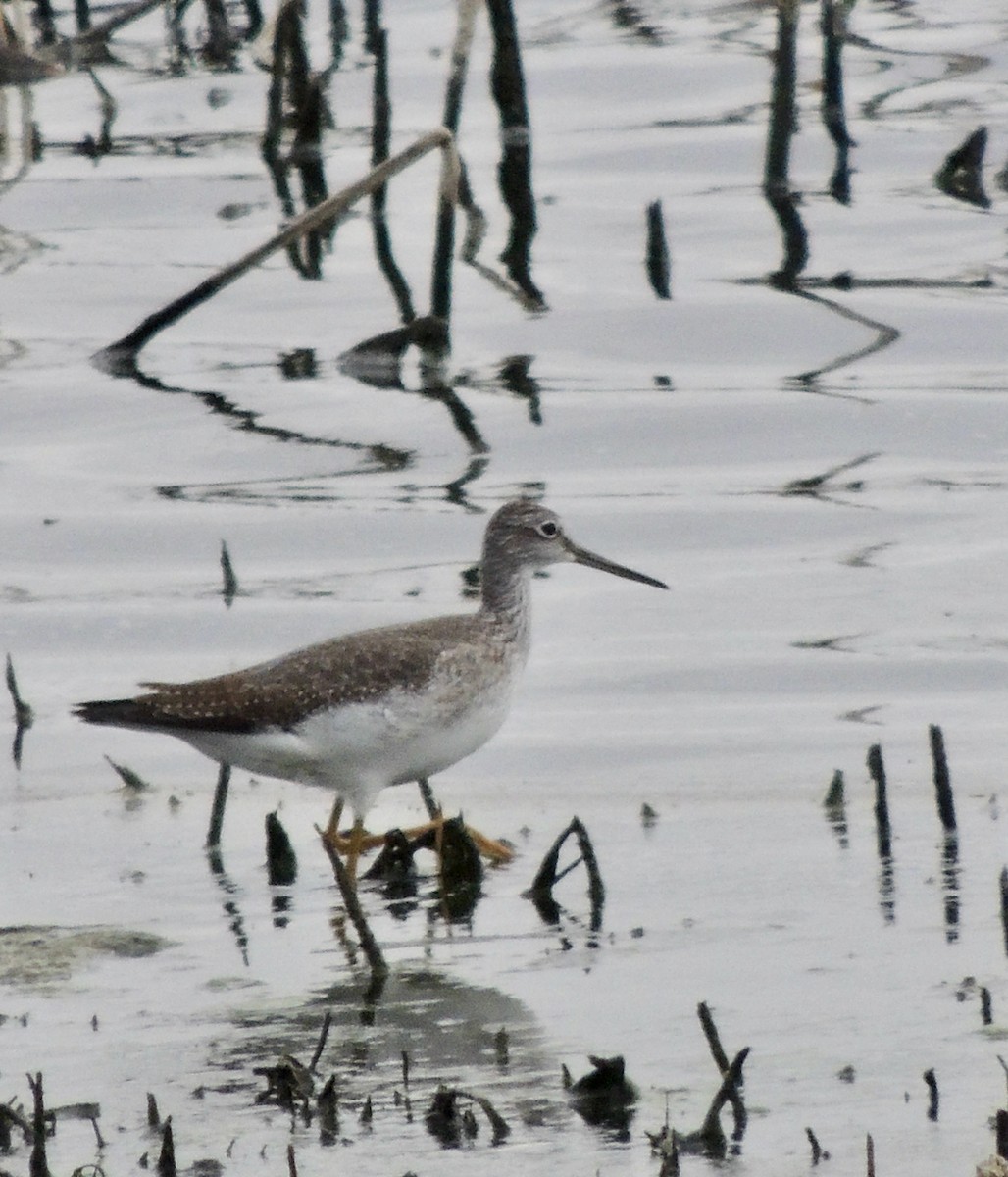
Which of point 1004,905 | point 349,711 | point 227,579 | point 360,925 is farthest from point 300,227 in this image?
point 1004,905

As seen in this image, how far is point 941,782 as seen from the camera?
24.5 ft

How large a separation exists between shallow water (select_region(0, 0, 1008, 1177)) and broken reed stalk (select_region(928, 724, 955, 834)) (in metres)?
0.09

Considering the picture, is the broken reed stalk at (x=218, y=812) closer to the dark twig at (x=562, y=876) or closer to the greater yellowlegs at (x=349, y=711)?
the greater yellowlegs at (x=349, y=711)

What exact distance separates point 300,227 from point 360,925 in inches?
269

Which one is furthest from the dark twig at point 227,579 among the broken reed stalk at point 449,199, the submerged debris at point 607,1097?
the submerged debris at point 607,1097

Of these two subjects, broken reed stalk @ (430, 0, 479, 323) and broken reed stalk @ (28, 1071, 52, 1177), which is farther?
broken reed stalk @ (430, 0, 479, 323)

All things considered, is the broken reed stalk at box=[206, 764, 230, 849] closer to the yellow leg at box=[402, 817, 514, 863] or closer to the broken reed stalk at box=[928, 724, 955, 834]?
the yellow leg at box=[402, 817, 514, 863]

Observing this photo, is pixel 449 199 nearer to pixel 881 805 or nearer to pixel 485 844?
pixel 485 844

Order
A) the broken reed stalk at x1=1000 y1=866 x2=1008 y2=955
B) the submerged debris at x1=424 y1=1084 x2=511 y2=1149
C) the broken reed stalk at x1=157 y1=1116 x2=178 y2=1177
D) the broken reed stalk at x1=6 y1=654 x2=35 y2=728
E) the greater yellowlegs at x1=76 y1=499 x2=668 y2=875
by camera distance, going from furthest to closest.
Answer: the broken reed stalk at x1=6 y1=654 x2=35 y2=728, the greater yellowlegs at x1=76 y1=499 x2=668 y2=875, the broken reed stalk at x1=1000 y1=866 x2=1008 y2=955, the submerged debris at x1=424 y1=1084 x2=511 y2=1149, the broken reed stalk at x1=157 y1=1116 x2=178 y2=1177

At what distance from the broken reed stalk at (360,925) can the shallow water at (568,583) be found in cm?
13

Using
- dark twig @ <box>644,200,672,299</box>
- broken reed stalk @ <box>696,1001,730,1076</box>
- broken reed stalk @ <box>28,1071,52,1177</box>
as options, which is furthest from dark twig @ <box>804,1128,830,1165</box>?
dark twig @ <box>644,200,672,299</box>

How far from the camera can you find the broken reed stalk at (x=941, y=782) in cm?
740

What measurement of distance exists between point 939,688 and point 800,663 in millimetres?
609

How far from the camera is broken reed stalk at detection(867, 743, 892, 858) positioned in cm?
744
